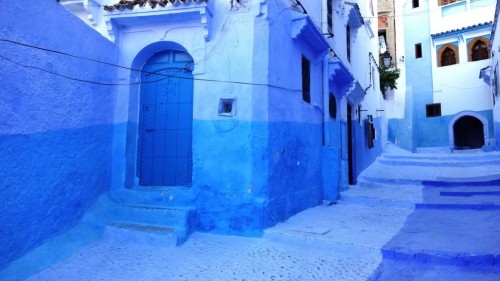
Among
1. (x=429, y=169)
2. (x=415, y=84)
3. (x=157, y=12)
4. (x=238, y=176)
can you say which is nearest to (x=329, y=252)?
(x=238, y=176)

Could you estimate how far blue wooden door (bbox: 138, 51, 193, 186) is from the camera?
592cm

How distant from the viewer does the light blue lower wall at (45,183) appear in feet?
12.6

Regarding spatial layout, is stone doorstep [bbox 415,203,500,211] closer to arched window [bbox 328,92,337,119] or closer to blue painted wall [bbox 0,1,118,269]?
arched window [bbox 328,92,337,119]

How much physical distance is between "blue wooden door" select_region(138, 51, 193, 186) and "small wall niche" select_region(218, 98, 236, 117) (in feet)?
2.40

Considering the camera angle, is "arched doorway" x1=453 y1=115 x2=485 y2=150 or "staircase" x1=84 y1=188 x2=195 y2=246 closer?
"staircase" x1=84 y1=188 x2=195 y2=246

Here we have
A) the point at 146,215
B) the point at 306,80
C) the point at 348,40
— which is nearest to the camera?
the point at 146,215

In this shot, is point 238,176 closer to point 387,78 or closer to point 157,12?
point 157,12

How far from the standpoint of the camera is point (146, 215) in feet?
17.2

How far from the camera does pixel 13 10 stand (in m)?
3.94

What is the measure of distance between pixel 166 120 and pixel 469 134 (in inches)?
948

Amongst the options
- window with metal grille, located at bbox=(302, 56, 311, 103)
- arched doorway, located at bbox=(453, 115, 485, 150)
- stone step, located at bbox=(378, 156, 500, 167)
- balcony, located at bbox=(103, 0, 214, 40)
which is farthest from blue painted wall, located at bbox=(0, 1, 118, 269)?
arched doorway, located at bbox=(453, 115, 485, 150)

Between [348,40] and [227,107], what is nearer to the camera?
[227,107]

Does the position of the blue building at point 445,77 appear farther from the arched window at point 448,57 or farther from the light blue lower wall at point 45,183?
the light blue lower wall at point 45,183

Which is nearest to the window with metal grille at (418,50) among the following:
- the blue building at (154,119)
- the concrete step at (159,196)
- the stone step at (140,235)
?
the blue building at (154,119)
